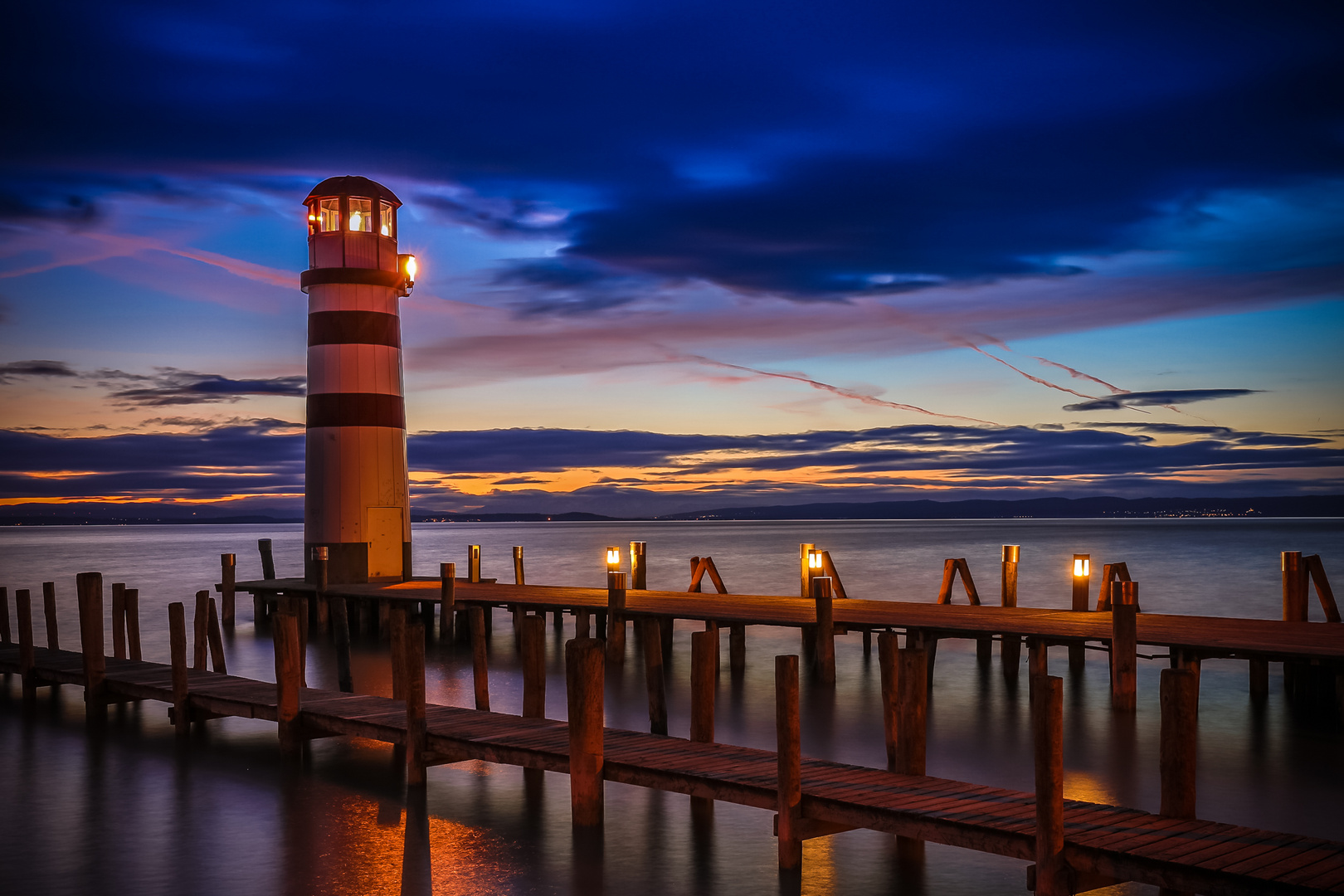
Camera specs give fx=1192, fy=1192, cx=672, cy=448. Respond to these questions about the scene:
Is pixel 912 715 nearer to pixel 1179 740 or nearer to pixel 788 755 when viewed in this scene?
pixel 788 755

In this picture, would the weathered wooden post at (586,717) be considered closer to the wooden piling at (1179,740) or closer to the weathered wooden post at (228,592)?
the wooden piling at (1179,740)

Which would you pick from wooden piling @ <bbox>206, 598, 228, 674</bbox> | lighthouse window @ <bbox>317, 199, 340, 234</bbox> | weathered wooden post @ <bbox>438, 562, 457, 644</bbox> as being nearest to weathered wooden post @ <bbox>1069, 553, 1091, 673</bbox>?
weathered wooden post @ <bbox>438, 562, 457, 644</bbox>

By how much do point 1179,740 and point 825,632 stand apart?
10.3 metres

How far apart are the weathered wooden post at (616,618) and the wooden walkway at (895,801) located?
5.97 meters

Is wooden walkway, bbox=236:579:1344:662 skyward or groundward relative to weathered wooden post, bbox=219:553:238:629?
skyward

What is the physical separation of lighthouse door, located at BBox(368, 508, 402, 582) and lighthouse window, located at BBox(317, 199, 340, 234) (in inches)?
221

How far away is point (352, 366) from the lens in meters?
23.1

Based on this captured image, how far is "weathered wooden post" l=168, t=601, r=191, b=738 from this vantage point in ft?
43.6

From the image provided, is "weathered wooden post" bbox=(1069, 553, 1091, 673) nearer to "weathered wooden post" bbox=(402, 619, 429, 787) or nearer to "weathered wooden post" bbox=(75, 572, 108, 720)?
"weathered wooden post" bbox=(402, 619, 429, 787)

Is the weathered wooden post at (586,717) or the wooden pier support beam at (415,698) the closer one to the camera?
the weathered wooden post at (586,717)

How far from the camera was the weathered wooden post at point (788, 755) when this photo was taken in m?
8.10

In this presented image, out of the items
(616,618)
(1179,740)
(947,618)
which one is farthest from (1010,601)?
(1179,740)

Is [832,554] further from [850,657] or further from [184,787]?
[184,787]

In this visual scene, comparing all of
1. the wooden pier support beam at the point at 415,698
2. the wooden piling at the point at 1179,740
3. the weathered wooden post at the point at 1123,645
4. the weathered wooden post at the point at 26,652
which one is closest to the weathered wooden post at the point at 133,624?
the weathered wooden post at the point at 26,652
